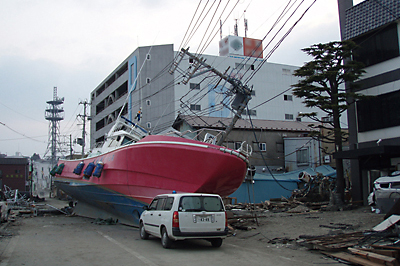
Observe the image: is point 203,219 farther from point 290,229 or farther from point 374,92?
point 374,92

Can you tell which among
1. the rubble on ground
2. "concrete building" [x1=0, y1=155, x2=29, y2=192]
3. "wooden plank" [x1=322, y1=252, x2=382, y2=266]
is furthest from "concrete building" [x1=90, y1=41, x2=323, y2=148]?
"wooden plank" [x1=322, y1=252, x2=382, y2=266]

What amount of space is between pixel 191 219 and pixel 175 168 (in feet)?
14.2

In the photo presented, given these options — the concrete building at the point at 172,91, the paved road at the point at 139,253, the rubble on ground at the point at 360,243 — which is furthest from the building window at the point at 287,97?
the paved road at the point at 139,253

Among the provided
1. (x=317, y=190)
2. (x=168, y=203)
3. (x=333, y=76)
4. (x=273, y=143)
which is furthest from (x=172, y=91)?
(x=168, y=203)

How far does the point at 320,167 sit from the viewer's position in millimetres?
29078

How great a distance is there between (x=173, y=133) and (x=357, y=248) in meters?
9.20

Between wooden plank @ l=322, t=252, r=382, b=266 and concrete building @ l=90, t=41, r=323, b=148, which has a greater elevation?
concrete building @ l=90, t=41, r=323, b=148

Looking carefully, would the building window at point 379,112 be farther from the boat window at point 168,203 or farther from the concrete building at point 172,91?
the concrete building at point 172,91

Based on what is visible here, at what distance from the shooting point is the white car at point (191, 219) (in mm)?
9258

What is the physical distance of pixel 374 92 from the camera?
1859 cm

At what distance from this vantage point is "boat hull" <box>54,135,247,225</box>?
1310cm

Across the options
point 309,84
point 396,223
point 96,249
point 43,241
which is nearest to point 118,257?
point 96,249

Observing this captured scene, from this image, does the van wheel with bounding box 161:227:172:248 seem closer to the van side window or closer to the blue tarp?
the van side window

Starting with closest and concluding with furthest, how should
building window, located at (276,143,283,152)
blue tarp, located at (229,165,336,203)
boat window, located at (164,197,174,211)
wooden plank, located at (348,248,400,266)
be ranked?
wooden plank, located at (348,248,400,266) → boat window, located at (164,197,174,211) → blue tarp, located at (229,165,336,203) → building window, located at (276,143,283,152)
